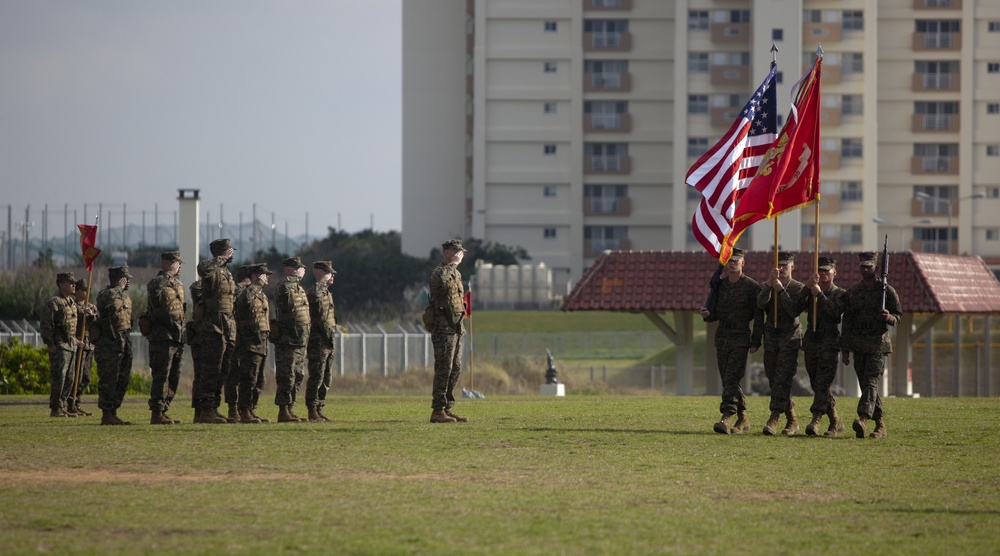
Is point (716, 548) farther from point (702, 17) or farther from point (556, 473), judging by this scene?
point (702, 17)

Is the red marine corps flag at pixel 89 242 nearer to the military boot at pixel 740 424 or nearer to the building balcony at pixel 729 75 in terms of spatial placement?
the military boot at pixel 740 424

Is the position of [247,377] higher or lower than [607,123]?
lower

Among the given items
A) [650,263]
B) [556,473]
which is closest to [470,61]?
[650,263]

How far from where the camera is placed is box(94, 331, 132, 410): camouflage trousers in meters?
19.5

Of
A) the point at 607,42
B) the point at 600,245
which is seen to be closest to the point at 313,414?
the point at 600,245

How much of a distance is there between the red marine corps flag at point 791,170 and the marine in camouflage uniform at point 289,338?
5.68 m

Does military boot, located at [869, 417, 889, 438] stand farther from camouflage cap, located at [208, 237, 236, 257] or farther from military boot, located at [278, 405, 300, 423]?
camouflage cap, located at [208, 237, 236, 257]

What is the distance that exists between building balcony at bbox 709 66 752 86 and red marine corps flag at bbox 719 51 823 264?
74.9 metres

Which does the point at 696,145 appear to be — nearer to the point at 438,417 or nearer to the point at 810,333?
the point at 438,417

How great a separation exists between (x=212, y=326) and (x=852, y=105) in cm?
7692

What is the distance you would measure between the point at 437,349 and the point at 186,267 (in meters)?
36.9

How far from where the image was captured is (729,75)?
9269 cm

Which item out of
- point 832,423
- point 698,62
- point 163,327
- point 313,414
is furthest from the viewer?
point 698,62

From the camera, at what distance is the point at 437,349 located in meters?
19.2
